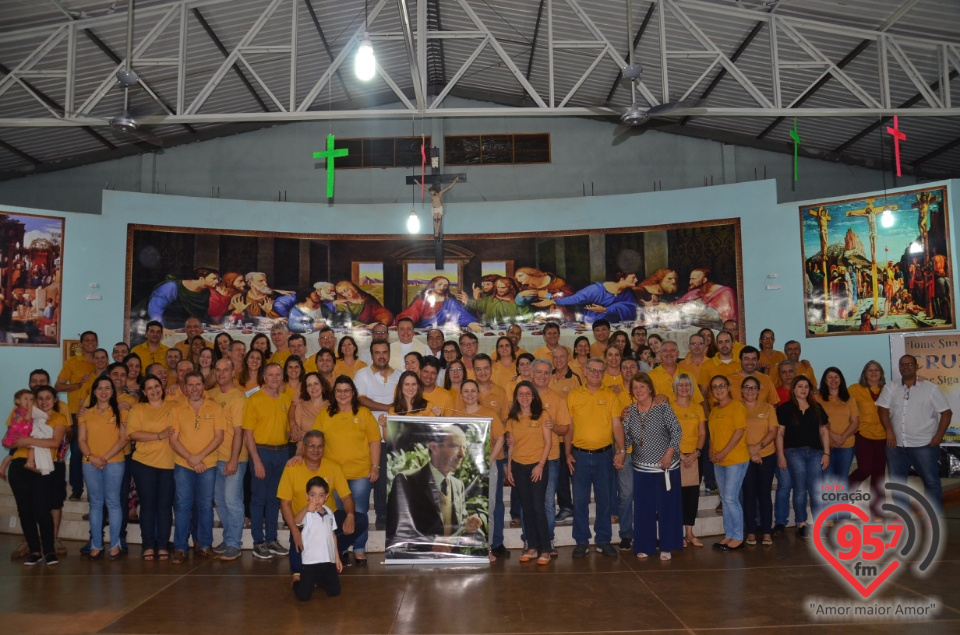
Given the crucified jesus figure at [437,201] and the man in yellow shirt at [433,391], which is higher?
the crucified jesus figure at [437,201]

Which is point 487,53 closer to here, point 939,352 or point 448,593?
point 939,352

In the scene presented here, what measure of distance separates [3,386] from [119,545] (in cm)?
579

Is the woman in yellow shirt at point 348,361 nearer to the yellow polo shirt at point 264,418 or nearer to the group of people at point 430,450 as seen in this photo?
the group of people at point 430,450

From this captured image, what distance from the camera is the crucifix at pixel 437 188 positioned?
1097 cm

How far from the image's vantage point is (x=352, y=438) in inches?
238

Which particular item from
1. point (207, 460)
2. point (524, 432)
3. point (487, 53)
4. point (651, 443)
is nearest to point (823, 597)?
point (651, 443)

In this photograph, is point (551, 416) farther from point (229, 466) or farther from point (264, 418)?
point (229, 466)

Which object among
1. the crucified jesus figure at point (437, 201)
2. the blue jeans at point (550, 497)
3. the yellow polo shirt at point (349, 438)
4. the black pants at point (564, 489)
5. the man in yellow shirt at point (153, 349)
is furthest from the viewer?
the crucified jesus figure at point (437, 201)

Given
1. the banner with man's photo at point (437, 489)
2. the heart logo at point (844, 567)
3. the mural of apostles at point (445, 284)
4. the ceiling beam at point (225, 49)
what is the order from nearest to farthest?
1. the heart logo at point (844, 567)
2. the banner with man's photo at point (437, 489)
3. the ceiling beam at point (225, 49)
4. the mural of apostles at point (445, 284)

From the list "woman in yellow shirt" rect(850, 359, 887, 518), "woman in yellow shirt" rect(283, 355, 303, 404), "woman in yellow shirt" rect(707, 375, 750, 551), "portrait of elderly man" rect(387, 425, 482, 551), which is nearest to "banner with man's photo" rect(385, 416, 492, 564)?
"portrait of elderly man" rect(387, 425, 482, 551)

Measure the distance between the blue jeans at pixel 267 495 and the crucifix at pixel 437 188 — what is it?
5181 millimetres

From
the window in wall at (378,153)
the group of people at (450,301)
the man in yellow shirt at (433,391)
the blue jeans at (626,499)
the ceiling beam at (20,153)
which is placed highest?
the window in wall at (378,153)

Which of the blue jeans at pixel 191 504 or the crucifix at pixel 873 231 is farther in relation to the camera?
the crucifix at pixel 873 231

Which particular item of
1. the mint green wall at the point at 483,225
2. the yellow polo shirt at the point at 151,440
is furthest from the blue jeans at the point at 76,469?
the mint green wall at the point at 483,225
